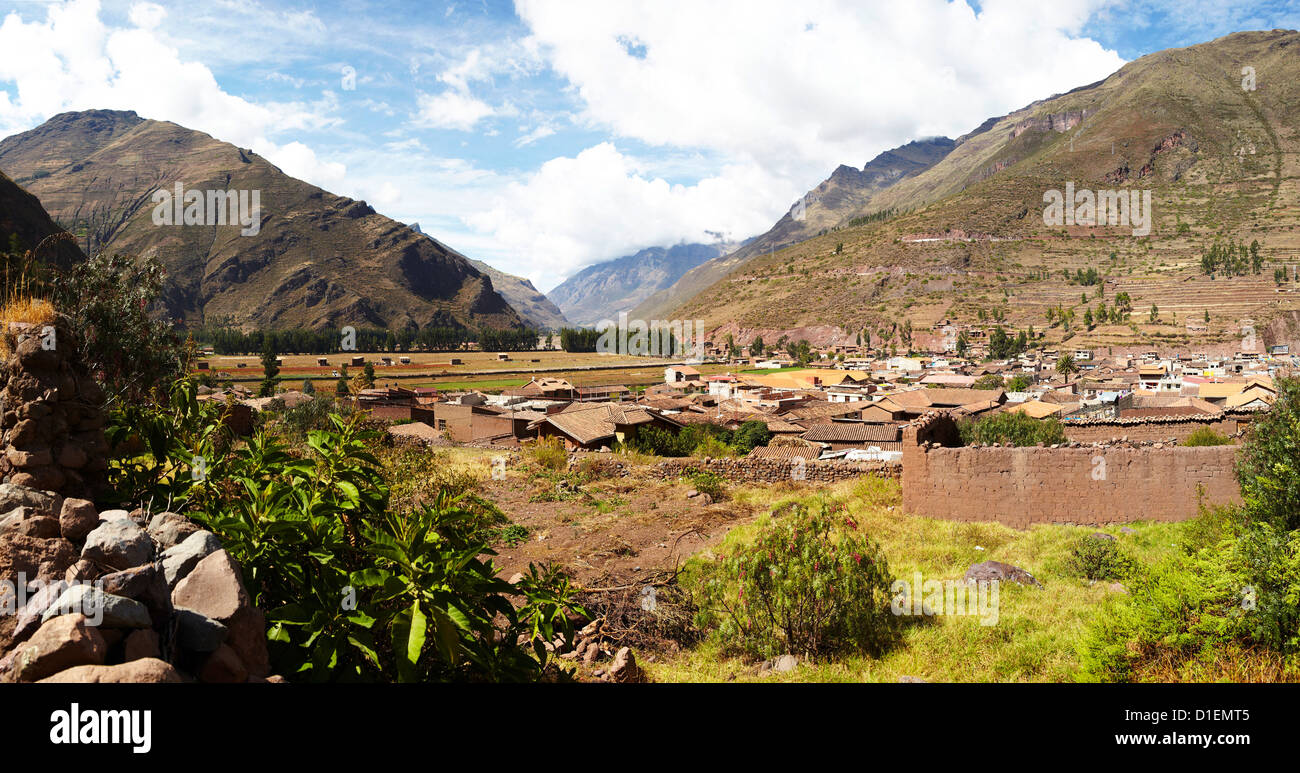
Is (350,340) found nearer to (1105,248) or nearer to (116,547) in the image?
(116,547)

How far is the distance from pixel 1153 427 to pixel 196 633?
32008 mm

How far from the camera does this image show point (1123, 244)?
137250 mm

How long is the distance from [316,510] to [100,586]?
96 cm

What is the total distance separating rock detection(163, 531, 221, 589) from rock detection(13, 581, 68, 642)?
38 cm

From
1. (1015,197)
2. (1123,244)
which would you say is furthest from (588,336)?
(1123,244)

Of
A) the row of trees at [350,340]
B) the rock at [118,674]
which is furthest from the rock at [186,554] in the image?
the row of trees at [350,340]

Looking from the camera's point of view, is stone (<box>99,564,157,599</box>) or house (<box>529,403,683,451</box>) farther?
house (<box>529,403,683,451</box>)

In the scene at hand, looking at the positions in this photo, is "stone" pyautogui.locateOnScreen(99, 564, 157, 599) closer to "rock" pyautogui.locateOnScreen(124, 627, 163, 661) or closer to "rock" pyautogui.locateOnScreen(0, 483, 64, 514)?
"rock" pyautogui.locateOnScreen(124, 627, 163, 661)

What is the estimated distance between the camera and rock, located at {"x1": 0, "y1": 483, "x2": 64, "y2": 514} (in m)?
3.03

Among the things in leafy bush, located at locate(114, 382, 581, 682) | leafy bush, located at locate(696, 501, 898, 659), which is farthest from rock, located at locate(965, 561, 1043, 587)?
leafy bush, located at locate(114, 382, 581, 682)

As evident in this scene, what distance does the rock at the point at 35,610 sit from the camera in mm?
2455

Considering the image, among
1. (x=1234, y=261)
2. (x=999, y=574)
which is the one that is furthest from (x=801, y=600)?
(x=1234, y=261)
